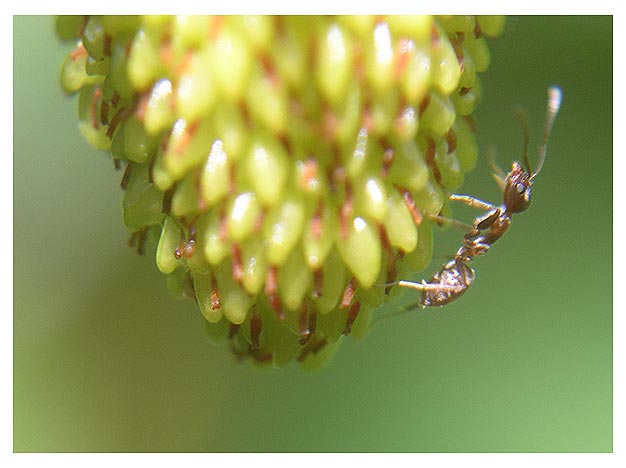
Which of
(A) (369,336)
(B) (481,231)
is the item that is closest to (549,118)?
(B) (481,231)

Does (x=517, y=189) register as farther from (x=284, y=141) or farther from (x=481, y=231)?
(x=284, y=141)

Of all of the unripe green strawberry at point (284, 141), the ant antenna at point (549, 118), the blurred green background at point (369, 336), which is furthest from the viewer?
the blurred green background at point (369, 336)

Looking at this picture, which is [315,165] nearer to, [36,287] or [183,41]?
[183,41]

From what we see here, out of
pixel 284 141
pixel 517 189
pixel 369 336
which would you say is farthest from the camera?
pixel 369 336

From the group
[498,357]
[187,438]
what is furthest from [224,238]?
[498,357]

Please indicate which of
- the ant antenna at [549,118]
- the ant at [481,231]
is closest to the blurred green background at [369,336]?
the ant antenna at [549,118]

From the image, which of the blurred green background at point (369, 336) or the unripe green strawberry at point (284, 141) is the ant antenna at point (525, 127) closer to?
the blurred green background at point (369, 336)
